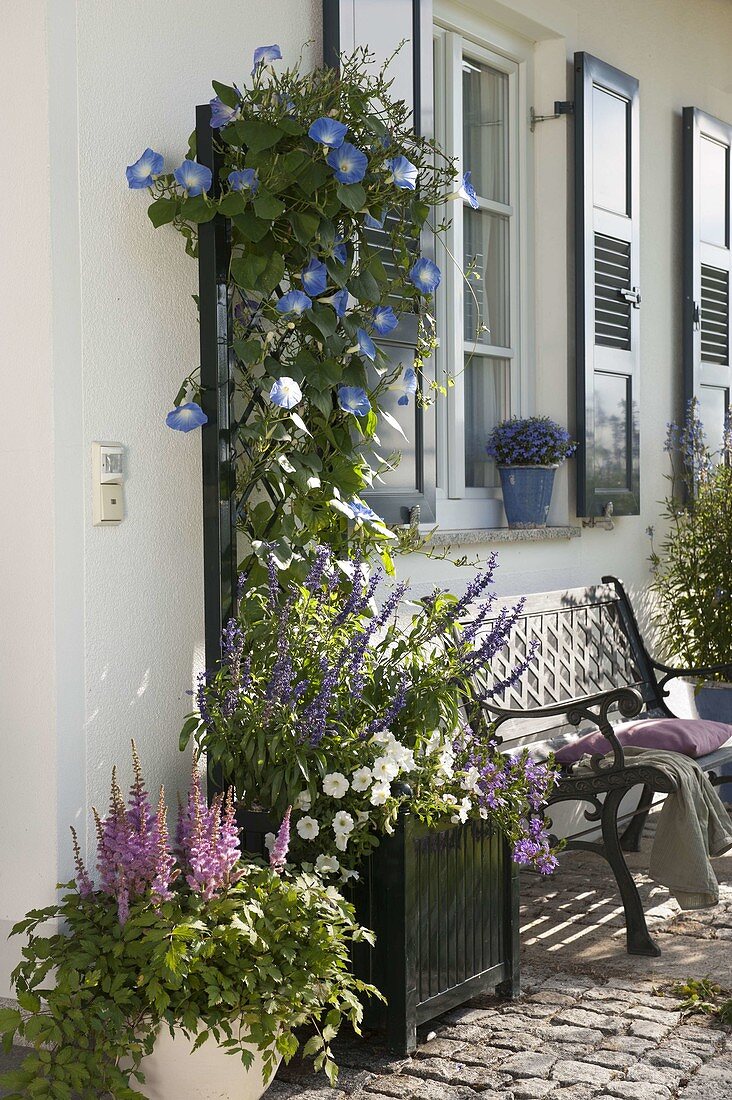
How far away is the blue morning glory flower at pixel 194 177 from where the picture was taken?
119 inches

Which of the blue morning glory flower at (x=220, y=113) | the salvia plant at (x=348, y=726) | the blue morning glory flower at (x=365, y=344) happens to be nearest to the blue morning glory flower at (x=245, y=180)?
the blue morning glory flower at (x=220, y=113)

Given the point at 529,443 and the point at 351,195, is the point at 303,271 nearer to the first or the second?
the point at 351,195

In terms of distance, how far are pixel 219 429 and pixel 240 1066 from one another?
139cm

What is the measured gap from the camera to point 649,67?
5711 millimetres

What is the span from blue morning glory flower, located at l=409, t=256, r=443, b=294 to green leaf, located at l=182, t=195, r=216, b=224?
657 mm

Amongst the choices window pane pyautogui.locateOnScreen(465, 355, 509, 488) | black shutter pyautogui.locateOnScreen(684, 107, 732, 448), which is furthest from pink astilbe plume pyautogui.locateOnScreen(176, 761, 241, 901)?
black shutter pyautogui.locateOnScreen(684, 107, 732, 448)

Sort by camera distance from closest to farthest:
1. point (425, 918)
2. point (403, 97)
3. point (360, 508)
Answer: point (425, 918)
point (360, 508)
point (403, 97)

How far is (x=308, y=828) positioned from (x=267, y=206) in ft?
4.52

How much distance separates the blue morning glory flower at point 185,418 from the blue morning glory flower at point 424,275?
790 millimetres

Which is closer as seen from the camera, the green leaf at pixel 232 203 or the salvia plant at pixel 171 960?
the salvia plant at pixel 171 960

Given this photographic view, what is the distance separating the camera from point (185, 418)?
3.04 metres

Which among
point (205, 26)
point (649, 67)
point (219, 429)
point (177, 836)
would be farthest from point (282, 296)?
point (649, 67)

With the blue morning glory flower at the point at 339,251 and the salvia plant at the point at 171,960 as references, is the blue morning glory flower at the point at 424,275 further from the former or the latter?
the salvia plant at the point at 171,960

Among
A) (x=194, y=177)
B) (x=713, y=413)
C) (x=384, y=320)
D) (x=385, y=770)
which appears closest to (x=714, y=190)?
(x=713, y=413)
